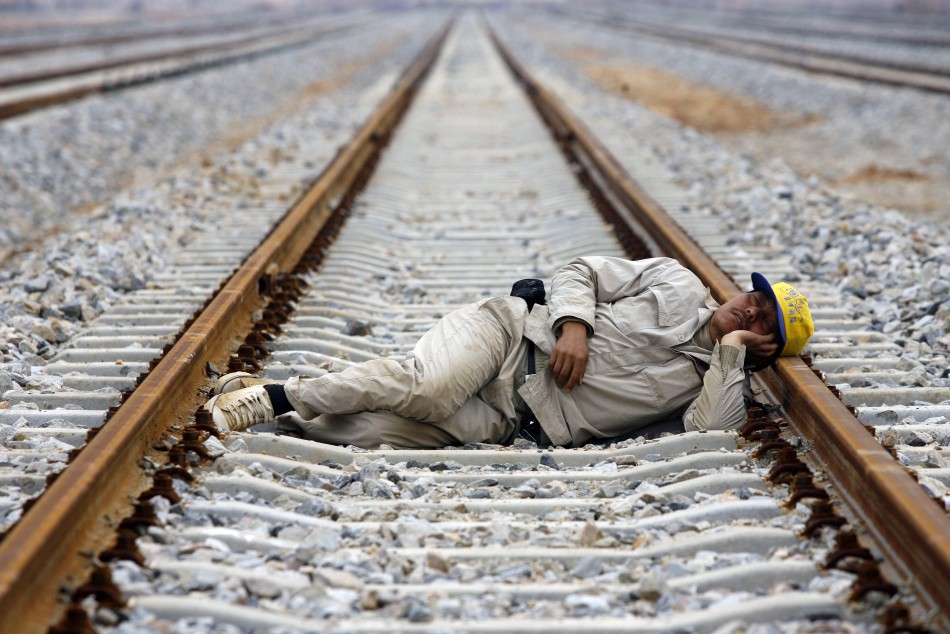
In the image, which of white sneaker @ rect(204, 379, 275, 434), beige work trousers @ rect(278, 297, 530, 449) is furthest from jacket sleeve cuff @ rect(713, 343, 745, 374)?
white sneaker @ rect(204, 379, 275, 434)

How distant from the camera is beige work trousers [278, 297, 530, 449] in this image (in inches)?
167

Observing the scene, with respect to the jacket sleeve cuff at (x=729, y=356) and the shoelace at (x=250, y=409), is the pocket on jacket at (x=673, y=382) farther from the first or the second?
the shoelace at (x=250, y=409)

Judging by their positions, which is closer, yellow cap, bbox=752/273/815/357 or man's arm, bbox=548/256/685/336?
yellow cap, bbox=752/273/815/357

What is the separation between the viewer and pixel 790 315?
4.30 meters

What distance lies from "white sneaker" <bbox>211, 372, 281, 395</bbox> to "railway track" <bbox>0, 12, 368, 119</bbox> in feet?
39.0

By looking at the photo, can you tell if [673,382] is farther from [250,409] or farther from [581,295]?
[250,409]

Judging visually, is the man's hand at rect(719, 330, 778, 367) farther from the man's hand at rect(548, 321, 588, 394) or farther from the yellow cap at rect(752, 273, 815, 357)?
the man's hand at rect(548, 321, 588, 394)

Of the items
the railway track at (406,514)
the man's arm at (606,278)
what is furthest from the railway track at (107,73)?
the man's arm at (606,278)

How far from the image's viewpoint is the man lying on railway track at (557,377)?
13.9 ft

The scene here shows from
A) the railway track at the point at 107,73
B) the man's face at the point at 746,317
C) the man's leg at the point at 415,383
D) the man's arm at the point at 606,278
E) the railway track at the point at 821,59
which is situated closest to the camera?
the man's leg at the point at 415,383

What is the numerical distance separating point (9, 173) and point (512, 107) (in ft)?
25.0

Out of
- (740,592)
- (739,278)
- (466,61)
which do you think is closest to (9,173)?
(739,278)

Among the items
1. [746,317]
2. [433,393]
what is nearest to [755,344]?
[746,317]

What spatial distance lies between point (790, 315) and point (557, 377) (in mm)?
985
